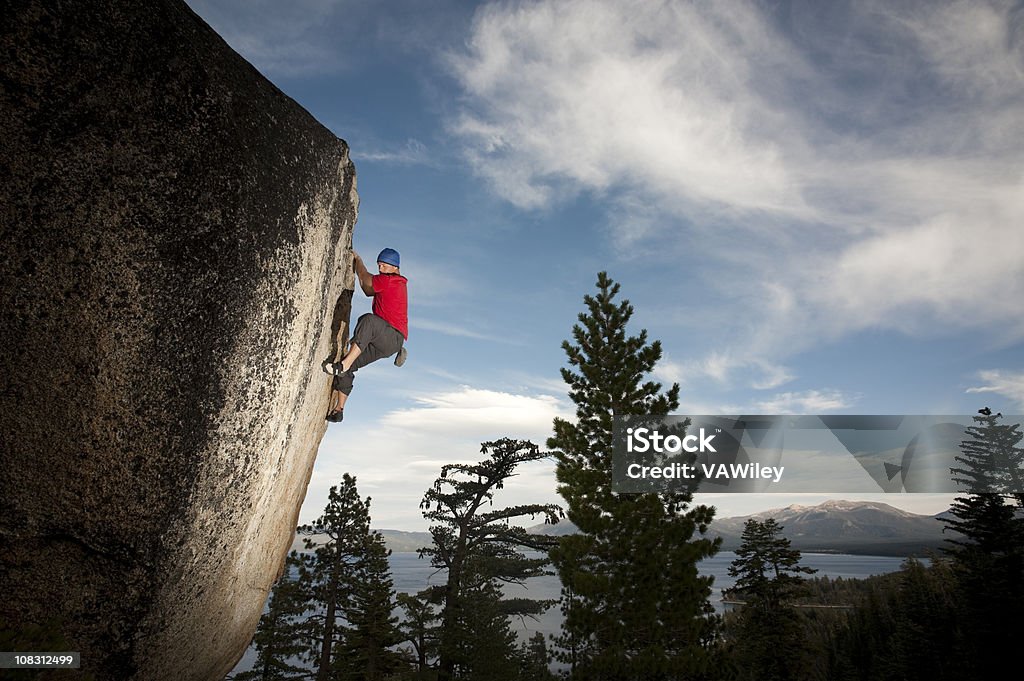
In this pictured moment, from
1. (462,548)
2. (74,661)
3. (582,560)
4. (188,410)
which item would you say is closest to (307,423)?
(188,410)

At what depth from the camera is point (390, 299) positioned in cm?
679

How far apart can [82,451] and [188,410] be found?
740 millimetres

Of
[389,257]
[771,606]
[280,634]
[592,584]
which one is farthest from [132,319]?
[771,606]

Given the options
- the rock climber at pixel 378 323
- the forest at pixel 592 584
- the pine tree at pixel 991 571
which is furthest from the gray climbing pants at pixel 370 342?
the pine tree at pixel 991 571

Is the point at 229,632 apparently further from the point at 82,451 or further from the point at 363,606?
the point at 363,606

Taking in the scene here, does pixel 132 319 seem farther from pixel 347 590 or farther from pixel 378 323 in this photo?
pixel 347 590

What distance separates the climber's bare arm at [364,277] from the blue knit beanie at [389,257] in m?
0.26

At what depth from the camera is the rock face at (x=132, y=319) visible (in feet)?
13.2

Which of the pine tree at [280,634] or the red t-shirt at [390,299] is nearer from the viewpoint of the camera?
the red t-shirt at [390,299]

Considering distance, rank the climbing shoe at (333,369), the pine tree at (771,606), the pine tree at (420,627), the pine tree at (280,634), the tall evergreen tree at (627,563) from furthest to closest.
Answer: the pine tree at (771,606) < the pine tree at (280,634) < the pine tree at (420,627) < the tall evergreen tree at (627,563) < the climbing shoe at (333,369)

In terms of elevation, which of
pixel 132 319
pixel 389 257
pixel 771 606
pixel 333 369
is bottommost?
pixel 771 606

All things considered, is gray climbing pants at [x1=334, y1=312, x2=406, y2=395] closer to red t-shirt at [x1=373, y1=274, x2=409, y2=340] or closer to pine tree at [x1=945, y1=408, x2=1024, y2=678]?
red t-shirt at [x1=373, y1=274, x2=409, y2=340]

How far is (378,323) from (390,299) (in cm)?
34

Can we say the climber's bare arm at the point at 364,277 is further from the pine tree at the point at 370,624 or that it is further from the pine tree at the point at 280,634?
the pine tree at the point at 280,634
